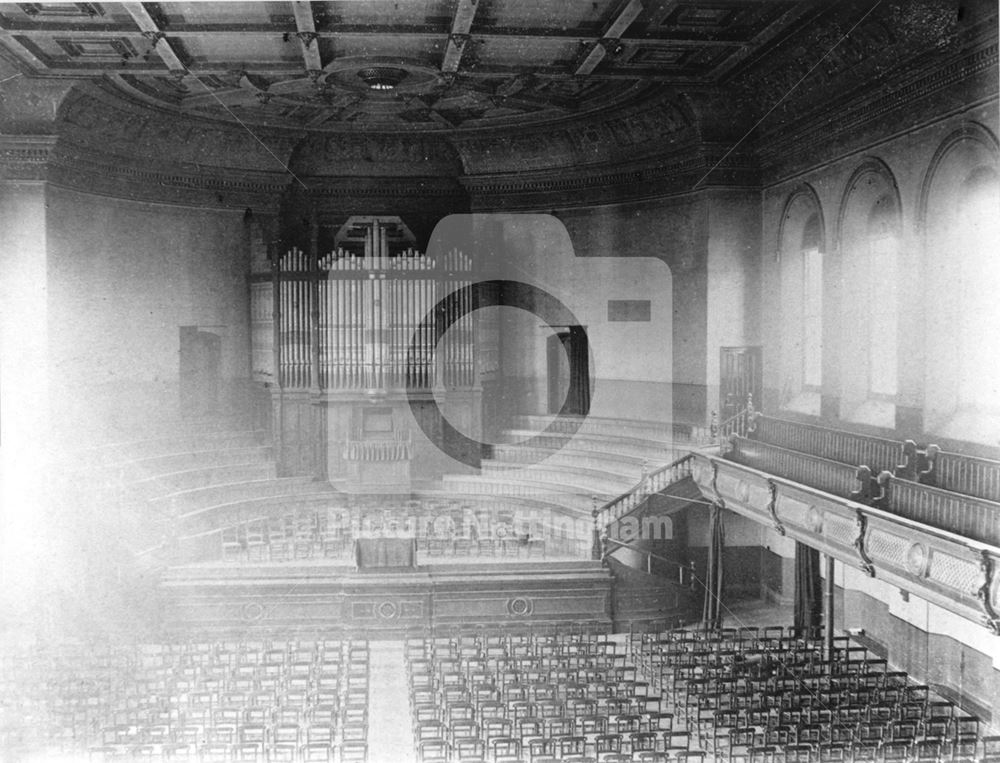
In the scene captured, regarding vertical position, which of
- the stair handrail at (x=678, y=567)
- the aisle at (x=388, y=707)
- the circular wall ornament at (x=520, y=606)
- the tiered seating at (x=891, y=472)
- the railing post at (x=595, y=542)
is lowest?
the aisle at (x=388, y=707)

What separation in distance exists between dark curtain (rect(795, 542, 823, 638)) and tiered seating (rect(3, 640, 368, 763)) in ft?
26.2

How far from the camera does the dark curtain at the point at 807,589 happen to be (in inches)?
670

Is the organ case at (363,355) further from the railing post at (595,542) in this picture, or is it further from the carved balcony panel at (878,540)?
the carved balcony panel at (878,540)

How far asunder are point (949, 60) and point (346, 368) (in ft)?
44.7

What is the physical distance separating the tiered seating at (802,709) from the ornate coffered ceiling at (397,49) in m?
9.40

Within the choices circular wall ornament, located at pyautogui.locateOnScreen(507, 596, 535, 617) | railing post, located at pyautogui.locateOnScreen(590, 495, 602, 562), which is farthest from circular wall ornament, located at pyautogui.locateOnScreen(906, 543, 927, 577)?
circular wall ornament, located at pyautogui.locateOnScreen(507, 596, 535, 617)

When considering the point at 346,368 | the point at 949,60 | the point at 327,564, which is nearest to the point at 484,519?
the point at 327,564

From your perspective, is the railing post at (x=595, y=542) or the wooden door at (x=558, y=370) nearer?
the railing post at (x=595, y=542)

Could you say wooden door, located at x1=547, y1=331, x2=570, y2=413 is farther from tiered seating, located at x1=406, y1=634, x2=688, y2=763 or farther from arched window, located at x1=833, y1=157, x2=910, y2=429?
tiered seating, located at x1=406, y1=634, x2=688, y2=763

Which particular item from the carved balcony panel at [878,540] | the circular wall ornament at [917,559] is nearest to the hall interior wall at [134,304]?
the carved balcony panel at [878,540]

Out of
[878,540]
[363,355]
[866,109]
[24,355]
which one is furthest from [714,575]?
[24,355]

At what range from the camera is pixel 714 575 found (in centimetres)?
1812

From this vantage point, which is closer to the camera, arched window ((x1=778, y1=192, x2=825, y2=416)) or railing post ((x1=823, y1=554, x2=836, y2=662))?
railing post ((x1=823, y1=554, x2=836, y2=662))

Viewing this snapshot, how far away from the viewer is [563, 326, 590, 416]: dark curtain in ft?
69.0
